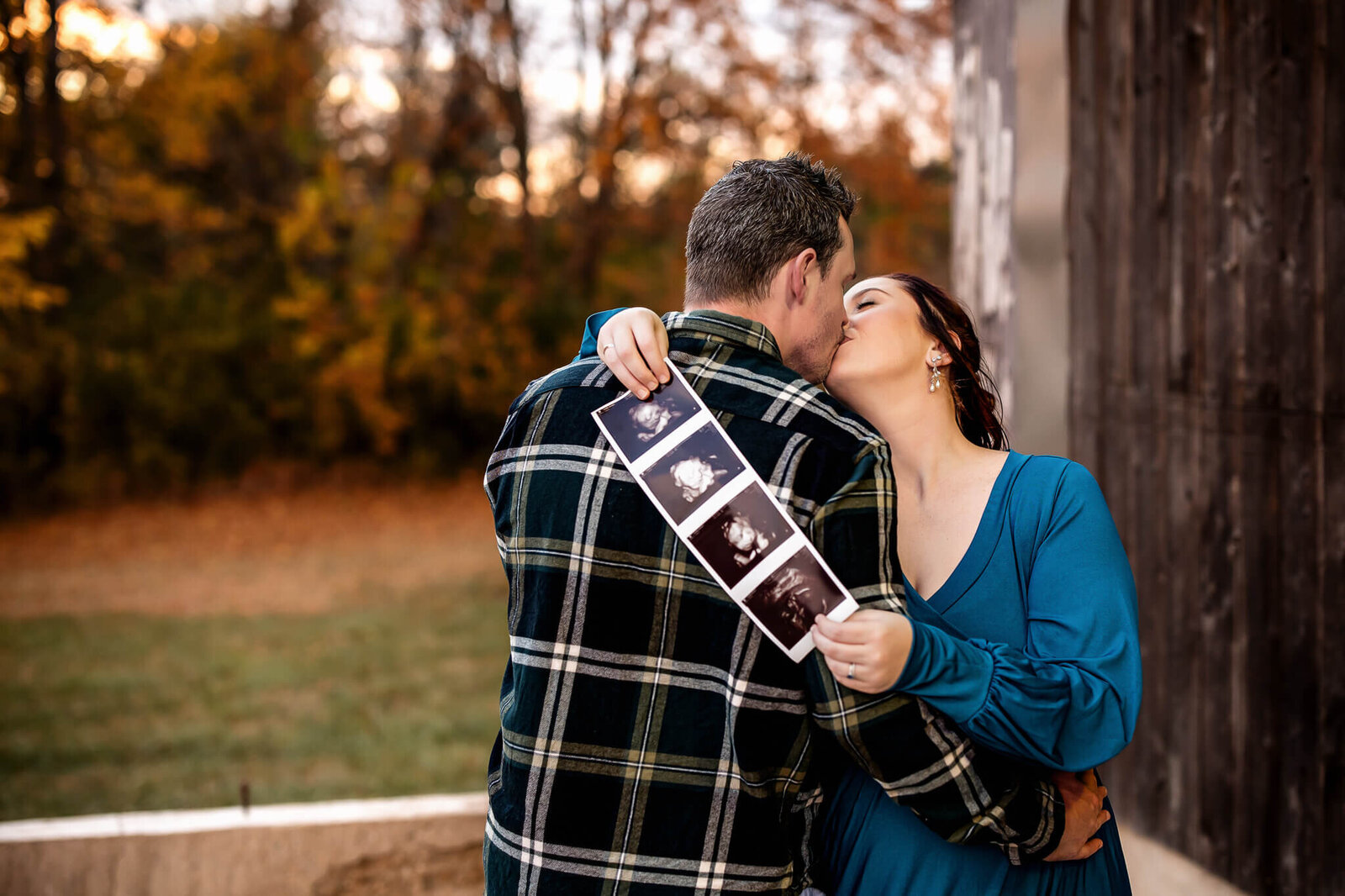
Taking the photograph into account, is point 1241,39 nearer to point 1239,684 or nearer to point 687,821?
point 1239,684

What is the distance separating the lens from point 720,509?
1471mm

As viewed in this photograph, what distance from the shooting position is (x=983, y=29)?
3682 millimetres

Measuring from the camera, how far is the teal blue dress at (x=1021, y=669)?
1.53 m

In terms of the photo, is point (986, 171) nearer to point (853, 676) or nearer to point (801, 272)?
point (801, 272)

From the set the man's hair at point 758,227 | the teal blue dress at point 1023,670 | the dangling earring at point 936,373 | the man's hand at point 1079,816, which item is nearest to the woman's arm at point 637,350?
the man's hair at point 758,227

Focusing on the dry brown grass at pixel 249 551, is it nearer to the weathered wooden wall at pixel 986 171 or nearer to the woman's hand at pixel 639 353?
the weathered wooden wall at pixel 986 171

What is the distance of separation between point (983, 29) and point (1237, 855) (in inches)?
110

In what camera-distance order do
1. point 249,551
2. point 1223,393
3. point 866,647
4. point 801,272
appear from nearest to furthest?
point 866,647, point 801,272, point 1223,393, point 249,551

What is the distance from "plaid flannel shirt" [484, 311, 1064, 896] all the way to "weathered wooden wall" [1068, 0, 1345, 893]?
5.54 ft

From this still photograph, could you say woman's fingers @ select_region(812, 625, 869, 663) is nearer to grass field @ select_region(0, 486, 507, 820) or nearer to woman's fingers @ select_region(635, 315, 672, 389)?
woman's fingers @ select_region(635, 315, 672, 389)

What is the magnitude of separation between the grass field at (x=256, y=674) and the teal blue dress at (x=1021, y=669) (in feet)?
12.6

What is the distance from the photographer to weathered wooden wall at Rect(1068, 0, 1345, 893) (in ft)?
8.98

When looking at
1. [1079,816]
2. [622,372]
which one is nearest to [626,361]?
[622,372]

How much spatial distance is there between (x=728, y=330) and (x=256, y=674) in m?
7.10
